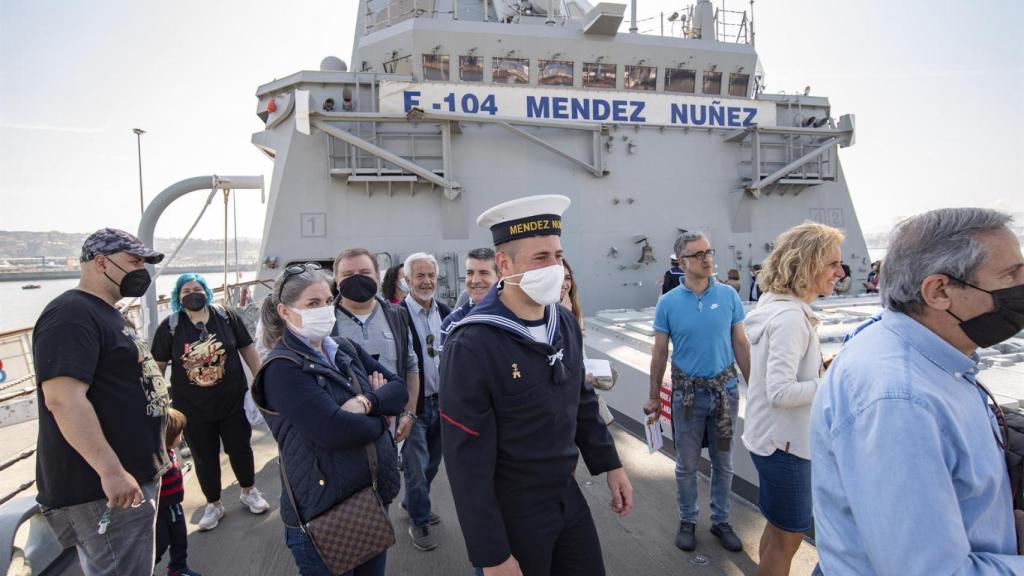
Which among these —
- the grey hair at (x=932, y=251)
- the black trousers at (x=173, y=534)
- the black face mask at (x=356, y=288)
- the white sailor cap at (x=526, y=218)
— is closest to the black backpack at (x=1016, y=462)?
the grey hair at (x=932, y=251)

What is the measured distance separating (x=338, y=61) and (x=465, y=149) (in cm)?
305

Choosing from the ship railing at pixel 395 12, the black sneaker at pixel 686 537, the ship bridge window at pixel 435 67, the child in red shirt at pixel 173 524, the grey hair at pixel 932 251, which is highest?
the ship railing at pixel 395 12

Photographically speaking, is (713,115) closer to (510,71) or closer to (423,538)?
(510,71)

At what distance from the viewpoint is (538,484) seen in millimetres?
1761

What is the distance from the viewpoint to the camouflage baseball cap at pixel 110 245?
2162mm

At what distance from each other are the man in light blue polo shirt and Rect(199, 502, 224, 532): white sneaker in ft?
10.1

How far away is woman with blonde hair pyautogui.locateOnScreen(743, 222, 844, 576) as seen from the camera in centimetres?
223

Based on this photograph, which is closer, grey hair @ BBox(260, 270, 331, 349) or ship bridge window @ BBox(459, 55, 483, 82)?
grey hair @ BBox(260, 270, 331, 349)

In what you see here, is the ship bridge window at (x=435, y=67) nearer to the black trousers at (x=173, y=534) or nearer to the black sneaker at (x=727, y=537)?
the black trousers at (x=173, y=534)

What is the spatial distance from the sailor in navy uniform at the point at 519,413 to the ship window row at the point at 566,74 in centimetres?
799

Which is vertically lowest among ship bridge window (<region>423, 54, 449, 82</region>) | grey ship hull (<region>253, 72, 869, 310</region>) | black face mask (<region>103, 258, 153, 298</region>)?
black face mask (<region>103, 258, 153, 298</region>)

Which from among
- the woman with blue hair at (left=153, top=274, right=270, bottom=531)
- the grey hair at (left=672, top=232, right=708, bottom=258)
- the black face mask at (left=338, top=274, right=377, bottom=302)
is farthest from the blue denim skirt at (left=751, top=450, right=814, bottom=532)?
the woman with blue hair at (left=153, top=274, right=270, bottom=531)

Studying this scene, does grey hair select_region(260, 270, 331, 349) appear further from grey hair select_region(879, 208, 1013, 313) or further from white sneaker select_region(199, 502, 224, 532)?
grey hair select_region(879, 208, 1013, 313)

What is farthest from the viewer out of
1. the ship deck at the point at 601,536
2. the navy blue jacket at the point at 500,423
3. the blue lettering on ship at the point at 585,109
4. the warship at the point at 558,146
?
the blue lettering on ship at the point at 585,109
